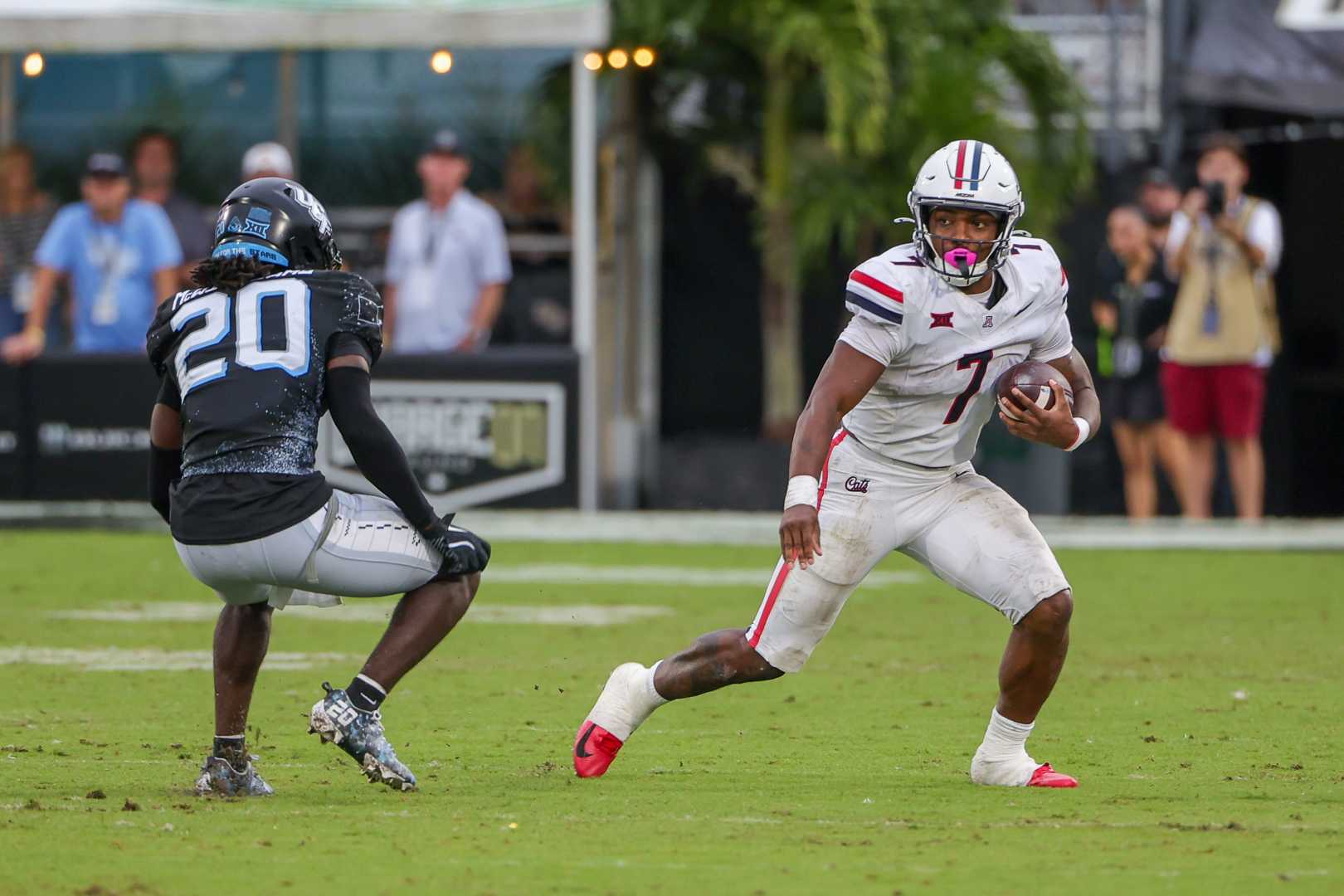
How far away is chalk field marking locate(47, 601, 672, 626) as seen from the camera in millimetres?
10172

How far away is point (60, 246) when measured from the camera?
48.6ft

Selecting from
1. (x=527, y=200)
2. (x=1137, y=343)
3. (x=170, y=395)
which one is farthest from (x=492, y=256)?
(x=170, y=395)

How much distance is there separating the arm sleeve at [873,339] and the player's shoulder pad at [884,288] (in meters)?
0.03

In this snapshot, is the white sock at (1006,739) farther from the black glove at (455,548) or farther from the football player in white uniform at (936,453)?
the black glove at (455,548)

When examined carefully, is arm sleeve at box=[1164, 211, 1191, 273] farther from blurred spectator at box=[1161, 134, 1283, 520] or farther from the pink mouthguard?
the pink mouthguard

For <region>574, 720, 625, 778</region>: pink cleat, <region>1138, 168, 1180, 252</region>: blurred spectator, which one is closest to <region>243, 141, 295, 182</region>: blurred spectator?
<region>1138, 168, 1180, 252</region>: blurred spectator

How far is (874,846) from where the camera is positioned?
17.3ft

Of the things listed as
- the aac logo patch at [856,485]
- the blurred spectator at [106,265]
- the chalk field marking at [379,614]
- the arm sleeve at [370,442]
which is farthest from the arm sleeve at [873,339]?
the blurred spectator at [106,265]

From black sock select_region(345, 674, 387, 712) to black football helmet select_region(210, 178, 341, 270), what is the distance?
3.67ft

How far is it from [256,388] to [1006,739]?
2.24 m

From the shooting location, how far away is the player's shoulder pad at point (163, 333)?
5.92m

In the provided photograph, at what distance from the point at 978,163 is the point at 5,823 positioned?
3094 mm

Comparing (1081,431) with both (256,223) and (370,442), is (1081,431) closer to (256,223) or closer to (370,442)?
(370,442)

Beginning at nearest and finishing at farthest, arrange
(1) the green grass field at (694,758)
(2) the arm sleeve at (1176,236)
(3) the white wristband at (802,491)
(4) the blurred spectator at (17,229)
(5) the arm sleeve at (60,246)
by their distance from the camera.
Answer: (1) the green grass field at (694,758) < (3) the white wristband at (802,491) < (2) the arm sleeve at (1176,236) < (5) the arm sleeve at (60,246) < (4) the blurred spectator at (17,229)
